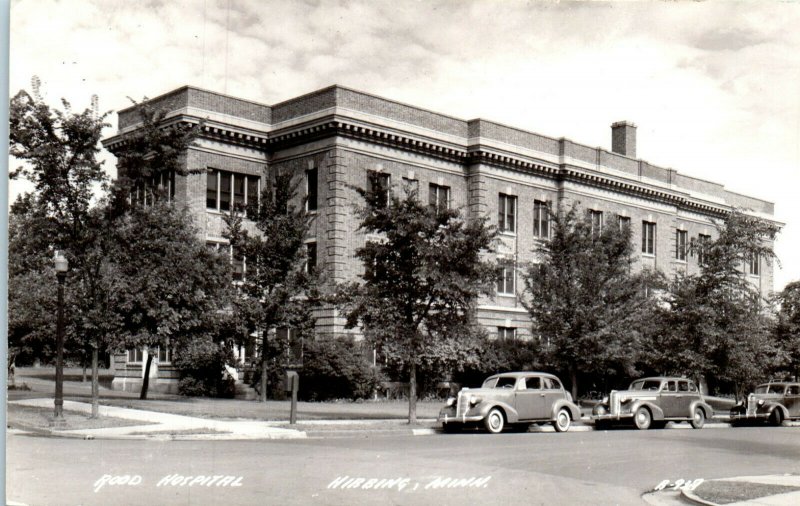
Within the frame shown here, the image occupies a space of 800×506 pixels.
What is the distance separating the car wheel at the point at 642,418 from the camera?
81.5ft

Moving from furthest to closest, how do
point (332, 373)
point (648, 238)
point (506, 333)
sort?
point (648, 238) < point (506, 333) < point (332, 373)

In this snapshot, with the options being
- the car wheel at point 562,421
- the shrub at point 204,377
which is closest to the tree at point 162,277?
the shrub at point 204,377

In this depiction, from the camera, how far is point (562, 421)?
76.7 feet

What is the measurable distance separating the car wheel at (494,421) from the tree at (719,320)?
1299cm

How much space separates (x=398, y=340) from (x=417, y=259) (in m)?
2.37

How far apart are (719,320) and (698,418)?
23.8 ft

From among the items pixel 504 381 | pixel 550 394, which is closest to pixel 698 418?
pixel 550 394

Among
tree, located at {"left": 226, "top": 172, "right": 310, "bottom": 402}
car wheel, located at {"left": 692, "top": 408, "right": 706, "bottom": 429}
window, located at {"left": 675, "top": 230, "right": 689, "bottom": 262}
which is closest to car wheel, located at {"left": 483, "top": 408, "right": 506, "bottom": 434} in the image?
car wheel, located at {"left": 692, "top": 408, "right": 706, "bottom": 429}

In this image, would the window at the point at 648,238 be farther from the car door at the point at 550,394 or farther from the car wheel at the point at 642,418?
the car door at the point at 550,394

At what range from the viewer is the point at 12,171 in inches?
805

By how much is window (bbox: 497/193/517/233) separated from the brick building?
0.06 metres

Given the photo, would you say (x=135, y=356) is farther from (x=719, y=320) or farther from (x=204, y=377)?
(x=719, y=320)

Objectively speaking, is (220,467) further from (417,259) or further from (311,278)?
(311,278)

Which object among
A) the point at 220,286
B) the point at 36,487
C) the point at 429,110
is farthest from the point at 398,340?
the point at 429,110
